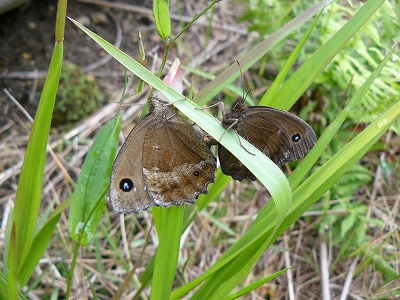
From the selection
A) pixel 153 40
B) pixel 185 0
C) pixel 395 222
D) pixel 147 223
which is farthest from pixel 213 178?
pixel 185 0

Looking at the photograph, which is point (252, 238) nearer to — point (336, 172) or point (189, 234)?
point (336, 172)

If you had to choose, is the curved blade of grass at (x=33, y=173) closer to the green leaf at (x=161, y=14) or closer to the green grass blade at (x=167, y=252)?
the green leaf at (x=161, y=14)

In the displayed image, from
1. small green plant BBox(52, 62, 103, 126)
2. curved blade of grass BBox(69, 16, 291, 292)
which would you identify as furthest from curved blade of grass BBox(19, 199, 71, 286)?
small green plant BBox(52, 62, 103, 126)

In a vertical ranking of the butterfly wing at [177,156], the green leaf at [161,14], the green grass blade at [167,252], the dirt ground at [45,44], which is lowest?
the green grass blade at [167,252]

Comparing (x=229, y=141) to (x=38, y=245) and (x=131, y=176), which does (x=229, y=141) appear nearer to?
(x=131, y=176)

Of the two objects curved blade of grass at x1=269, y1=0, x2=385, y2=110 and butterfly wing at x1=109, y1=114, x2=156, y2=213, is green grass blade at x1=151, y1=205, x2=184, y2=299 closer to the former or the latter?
butterfly wing at x1=109, y1=114, x2=156, y2=213

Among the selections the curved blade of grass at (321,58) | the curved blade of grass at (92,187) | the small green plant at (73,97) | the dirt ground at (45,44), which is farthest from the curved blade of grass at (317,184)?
the dirt ground at (45,44)

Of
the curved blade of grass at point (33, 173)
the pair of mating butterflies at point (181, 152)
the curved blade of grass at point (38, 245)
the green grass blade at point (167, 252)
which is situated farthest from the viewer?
the curved blade of grass at point (38, 245)

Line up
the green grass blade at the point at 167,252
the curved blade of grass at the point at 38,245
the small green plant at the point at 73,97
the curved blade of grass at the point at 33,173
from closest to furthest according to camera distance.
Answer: the curved blade of grass at the point at 33,173 → the green grass blade at the point at 167,252 → the curved blade of grass at the point at 38,245 → the small green plant at the point at 73,97
